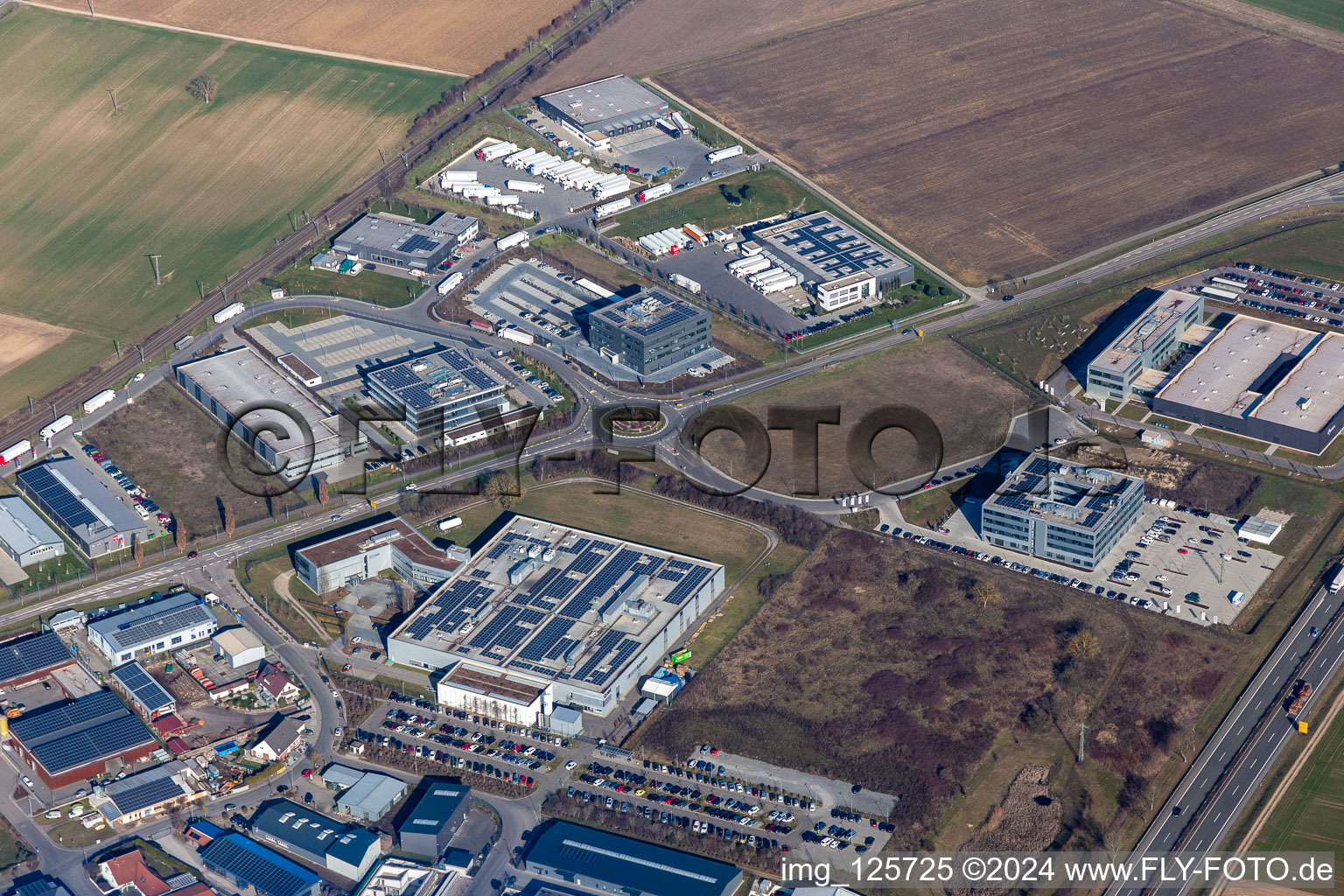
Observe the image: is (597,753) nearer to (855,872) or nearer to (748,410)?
(855,872)

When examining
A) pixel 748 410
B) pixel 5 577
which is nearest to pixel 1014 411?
pixel 748 410

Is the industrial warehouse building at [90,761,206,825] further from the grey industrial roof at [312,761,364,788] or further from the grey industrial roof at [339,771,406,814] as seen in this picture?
the grey industrial roof at [339,771,406,814]

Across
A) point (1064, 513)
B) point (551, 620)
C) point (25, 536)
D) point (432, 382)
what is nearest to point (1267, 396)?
point (1064, 513)

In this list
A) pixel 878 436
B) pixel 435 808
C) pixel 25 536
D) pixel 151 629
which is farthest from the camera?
pixel 878 436

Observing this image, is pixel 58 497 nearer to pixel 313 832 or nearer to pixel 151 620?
pixel 151 620

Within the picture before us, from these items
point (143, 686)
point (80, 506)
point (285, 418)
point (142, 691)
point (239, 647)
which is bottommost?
point (239, 647)

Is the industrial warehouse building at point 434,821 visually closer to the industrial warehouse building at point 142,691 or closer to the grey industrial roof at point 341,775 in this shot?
the grey industrial roof at point 341,775

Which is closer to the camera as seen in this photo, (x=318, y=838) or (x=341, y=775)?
(x=318, y=838)
